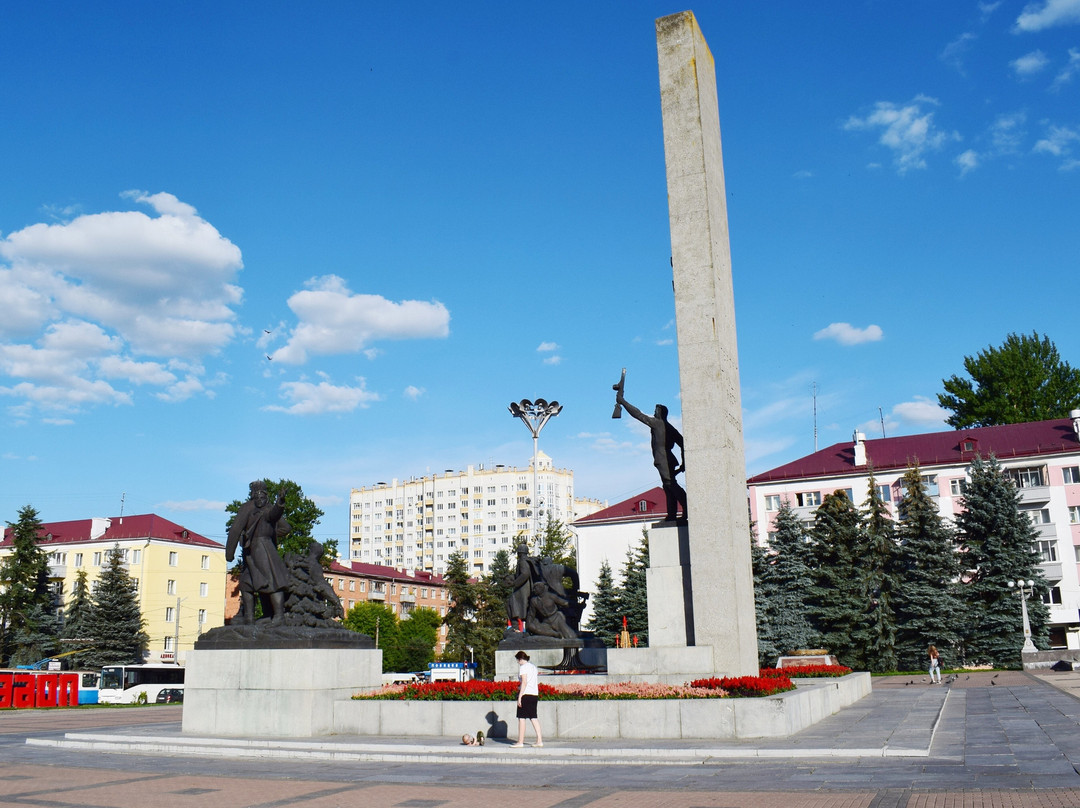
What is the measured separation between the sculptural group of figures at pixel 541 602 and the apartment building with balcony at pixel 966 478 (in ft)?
94.0

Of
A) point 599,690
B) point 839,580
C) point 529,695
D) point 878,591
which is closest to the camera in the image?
point 529,695

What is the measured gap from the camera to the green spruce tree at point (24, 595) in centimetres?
5078

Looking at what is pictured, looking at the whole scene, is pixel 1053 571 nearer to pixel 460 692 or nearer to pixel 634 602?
pixel 634 602

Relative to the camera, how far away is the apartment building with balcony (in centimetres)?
4969

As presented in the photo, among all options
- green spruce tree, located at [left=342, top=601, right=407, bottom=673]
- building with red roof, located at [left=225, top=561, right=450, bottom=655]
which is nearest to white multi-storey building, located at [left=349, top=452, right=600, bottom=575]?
building with red roof, located at [left=225, top=561, right=450, bottom=655]

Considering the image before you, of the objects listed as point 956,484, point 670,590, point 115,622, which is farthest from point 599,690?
point 956,484

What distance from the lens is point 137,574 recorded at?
65062 mm

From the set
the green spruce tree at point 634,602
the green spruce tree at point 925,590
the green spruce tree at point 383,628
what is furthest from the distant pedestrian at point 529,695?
the green spruce tree at point 383,628

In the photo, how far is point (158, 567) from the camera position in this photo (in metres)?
65.8

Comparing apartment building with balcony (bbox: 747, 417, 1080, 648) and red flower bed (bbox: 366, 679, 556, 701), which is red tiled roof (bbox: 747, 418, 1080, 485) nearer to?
apartment building with balcony (bbox: 747, 417, 1080, 648)

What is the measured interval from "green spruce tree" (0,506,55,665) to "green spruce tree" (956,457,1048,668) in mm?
49715

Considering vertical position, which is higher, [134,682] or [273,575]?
[273,575]

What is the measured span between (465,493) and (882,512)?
8558 cm

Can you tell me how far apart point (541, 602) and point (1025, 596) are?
29.9 m
